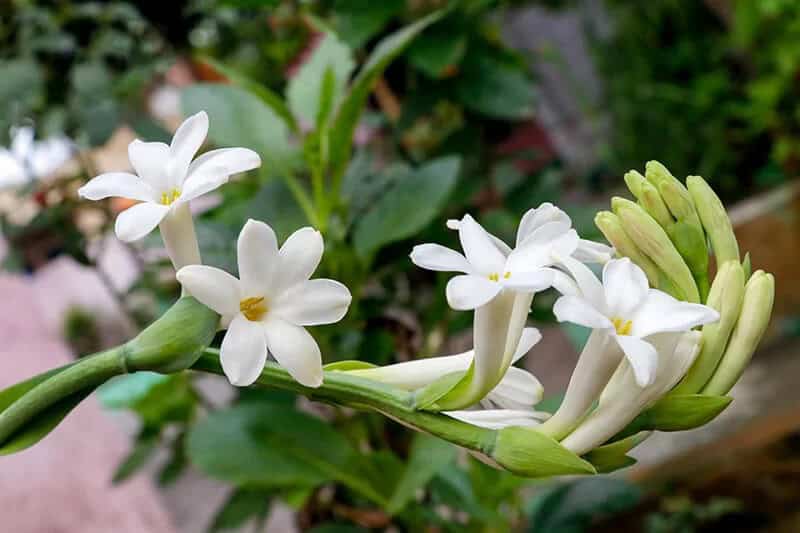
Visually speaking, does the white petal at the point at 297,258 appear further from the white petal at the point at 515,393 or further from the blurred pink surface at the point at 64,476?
the blurred pink surface at the point at 64,476

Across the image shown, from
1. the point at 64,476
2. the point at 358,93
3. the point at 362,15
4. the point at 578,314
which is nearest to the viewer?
the point at 578,314

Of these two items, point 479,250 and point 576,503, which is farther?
point 576,503

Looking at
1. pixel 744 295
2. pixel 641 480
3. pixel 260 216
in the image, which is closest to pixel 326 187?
pixel 260 216

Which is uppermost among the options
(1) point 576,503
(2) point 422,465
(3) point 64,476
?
(2) point 422,465

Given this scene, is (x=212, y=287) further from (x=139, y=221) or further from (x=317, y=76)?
(x=317, y=76)

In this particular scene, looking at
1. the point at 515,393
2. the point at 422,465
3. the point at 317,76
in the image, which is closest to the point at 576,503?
the point at 422,465

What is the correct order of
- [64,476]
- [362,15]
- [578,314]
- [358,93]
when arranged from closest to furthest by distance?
[578,314], [358,93], [362,15], [64,476]

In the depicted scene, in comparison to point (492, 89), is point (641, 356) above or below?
above
